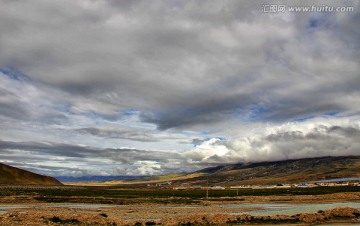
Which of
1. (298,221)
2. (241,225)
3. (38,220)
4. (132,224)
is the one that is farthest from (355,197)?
(38,220)

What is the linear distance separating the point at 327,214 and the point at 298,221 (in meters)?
7.76

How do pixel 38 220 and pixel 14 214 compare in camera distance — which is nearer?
pixel 38 220

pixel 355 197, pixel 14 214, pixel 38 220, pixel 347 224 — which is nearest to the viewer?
pixel 347 224

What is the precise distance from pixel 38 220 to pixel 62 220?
3.19 meters

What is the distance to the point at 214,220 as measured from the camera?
49375 millimetres

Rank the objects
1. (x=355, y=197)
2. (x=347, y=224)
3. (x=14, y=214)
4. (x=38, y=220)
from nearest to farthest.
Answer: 1. (x=347, y=224)
2. (x=38, y=220)
3. (x=14, y=214)
4. (x=355, y=197)

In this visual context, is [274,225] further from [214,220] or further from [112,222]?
[112,222]

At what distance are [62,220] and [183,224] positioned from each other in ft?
56.9

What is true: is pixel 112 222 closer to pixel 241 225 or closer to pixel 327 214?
pixel 241 225

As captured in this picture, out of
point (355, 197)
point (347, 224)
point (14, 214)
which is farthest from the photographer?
point (355, 197)

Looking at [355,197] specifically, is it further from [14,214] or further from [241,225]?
[14,214]

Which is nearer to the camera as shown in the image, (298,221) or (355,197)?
(298,221)

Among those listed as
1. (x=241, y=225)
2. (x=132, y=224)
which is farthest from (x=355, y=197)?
(x=132, y=224)

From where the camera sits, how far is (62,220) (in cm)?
4912
